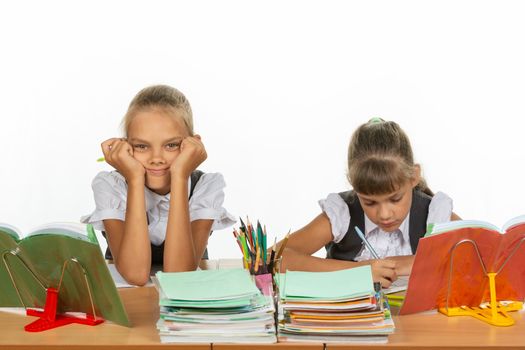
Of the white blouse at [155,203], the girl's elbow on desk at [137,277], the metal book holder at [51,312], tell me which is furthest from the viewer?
the white blouse at [155,203]

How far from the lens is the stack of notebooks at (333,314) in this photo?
1.79m

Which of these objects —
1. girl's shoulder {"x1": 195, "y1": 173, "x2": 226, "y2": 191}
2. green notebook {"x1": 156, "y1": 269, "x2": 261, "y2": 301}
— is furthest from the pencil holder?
girl's shoulder {"x1": 195, "y1": 173, "x2": 226, "y2": 191}

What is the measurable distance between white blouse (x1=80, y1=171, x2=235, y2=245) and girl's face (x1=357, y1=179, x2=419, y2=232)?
1.41ft

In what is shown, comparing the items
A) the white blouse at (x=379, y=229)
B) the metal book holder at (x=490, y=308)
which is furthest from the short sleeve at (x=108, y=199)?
the metal book holder at (x=490, y=308)

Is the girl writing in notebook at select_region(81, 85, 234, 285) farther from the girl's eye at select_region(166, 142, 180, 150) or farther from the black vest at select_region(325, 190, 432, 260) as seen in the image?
the black vest at select_region(325, 190, 432, 260)

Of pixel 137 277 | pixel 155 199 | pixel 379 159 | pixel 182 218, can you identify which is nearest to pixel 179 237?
pixel 182 218

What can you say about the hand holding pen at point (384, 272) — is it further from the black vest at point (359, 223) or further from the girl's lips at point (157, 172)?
the girl's lips at point (157, 172)

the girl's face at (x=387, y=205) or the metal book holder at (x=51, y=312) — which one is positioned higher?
the girl's face at (x=387, y=205)

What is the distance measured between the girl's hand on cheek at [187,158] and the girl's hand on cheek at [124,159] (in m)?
0.09

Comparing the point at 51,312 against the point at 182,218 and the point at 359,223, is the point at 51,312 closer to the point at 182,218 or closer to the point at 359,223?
the point at 182,218

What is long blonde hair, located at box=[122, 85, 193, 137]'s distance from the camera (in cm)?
265

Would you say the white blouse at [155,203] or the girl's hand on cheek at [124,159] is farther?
the white blouse at [155,203]

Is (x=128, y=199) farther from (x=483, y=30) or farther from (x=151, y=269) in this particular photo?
(x=483, y=30)

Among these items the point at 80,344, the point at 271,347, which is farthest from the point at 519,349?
the point at 80,344
